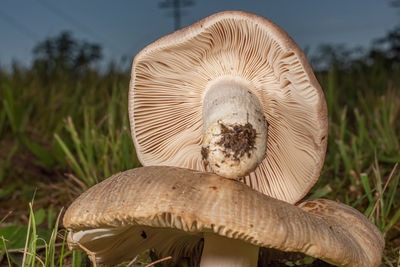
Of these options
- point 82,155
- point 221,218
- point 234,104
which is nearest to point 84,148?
point 82,155

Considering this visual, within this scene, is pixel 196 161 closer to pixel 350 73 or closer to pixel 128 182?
pixel 128 182

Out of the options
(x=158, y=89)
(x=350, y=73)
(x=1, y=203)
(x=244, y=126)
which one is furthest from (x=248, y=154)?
(x=350, y=73)

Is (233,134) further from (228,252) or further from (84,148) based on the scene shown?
(84,148)

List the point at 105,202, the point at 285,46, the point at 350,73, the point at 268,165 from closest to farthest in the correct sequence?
the point at 105,202 < the point at 285,46 < the point at 268,165 < the point at 350,73

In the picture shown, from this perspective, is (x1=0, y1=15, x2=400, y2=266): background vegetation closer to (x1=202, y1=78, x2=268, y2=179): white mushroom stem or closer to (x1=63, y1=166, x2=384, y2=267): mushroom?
(x1=63, y1=166, x2=384, y2=267): mushroom

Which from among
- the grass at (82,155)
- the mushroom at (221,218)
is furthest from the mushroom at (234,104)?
the grass at (82,155)

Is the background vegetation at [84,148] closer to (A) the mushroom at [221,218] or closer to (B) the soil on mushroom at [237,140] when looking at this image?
(A) the mushroom at [221,218]
